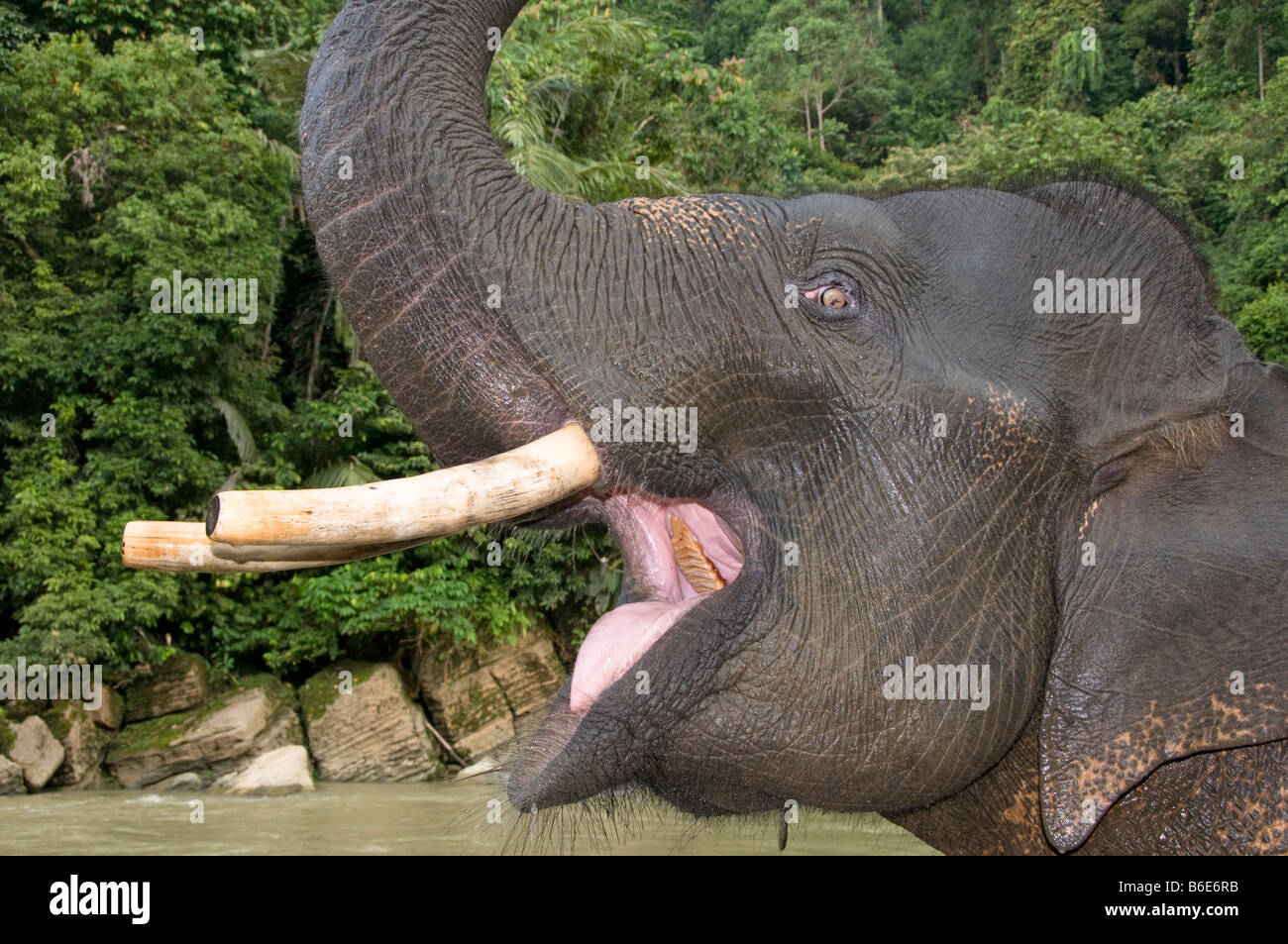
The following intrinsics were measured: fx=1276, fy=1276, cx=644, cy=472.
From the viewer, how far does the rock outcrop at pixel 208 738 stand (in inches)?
559

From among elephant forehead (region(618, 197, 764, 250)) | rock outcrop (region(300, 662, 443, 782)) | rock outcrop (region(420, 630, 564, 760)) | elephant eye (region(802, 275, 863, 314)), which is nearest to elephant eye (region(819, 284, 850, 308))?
elephant eye (region(802, 275, 863, 314))

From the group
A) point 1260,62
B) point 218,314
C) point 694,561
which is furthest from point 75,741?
point 1260,62

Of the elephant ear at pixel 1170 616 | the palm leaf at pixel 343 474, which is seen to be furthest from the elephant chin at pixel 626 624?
the palm leaf at pixel 343 474

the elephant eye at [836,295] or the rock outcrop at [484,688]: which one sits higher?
the elephant eye at [836,295]

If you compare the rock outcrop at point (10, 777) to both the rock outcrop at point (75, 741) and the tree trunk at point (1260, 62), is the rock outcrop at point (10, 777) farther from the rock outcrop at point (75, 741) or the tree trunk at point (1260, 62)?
the tree trunk at point (1260, 62)

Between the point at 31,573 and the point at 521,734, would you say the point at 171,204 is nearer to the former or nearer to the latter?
the point at 31,573

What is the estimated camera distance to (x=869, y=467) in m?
2.03

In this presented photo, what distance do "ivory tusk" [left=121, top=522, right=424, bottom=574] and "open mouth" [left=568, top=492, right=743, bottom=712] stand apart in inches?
16.6

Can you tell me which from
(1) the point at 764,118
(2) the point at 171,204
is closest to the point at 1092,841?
(2) the point at 171,204

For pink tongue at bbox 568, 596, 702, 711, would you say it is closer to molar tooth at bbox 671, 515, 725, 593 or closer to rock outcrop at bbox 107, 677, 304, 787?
molar tooth at bbox 671, 515, 725, 593

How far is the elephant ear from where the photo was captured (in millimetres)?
1902

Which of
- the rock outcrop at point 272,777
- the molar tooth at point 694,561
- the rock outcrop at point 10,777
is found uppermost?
the molar tooth at point 694,561

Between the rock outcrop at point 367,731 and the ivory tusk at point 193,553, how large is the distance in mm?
13881

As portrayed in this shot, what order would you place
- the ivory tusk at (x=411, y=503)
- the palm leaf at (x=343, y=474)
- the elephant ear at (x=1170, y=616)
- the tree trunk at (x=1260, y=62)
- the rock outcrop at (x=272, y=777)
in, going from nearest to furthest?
the ivory tusk at (x=411, y=503), the elephant ear at (x=1170, y=616), the rock outcrop at (x=272, y=777), the palm leaf at (x=343, y=474), the tree trunk at (x=1260, y=62)
